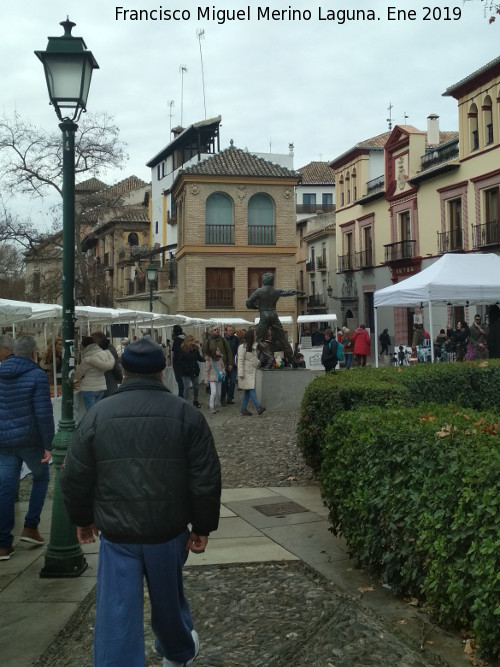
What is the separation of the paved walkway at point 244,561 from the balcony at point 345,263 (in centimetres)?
3623

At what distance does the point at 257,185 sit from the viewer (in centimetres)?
3822

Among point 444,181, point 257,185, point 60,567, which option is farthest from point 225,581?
point 257,185

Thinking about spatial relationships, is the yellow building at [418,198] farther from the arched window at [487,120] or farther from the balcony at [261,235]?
the balcony at [261,235]

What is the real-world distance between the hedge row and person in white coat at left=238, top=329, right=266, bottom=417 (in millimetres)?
4363

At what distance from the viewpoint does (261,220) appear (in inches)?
→ 1521

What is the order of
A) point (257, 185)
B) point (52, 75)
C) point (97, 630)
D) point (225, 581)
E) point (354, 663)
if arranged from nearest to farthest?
point (97, 630) < point (354, 663) < point (225, 581) < point (52, 75) < point (257, 185)

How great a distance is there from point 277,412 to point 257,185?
2523 cm

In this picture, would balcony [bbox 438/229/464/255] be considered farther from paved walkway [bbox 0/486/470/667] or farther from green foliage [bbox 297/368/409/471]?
paved walkway [bbox 0/486/470/667]

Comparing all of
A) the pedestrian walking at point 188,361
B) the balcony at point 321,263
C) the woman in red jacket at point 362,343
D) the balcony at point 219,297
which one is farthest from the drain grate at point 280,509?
the balcony at point 321,263

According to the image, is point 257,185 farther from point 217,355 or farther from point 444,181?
point 217,355

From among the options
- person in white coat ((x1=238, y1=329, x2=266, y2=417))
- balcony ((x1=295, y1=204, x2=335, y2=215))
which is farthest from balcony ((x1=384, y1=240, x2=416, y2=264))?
balcony ((x1=295, y1=204, x2=335, y2=215))

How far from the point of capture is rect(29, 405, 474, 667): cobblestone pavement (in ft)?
12.4

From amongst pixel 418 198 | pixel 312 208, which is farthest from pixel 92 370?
pixel 312 208

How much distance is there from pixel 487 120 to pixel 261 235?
13247mm
